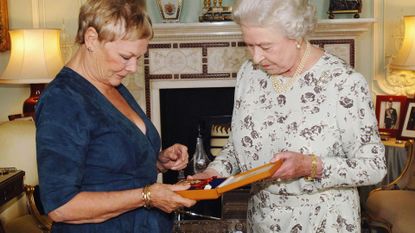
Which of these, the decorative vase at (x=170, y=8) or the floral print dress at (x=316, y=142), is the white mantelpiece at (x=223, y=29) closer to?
the decorative vase at (x=170, y=8)

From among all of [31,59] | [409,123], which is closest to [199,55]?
[31,59]

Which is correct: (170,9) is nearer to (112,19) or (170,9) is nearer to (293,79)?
(293,79)

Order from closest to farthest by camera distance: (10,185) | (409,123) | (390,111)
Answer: (10,185) → (409,123) → (390,111)

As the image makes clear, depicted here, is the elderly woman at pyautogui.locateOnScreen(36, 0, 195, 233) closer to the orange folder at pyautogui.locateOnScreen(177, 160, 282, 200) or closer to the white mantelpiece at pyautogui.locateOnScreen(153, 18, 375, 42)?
the orange folder at pyautogui.locateOnScreen(177, 160, 282, 200)

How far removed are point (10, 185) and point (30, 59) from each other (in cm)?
111

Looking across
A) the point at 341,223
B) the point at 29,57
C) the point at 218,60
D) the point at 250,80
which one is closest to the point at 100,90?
the point at 250,80

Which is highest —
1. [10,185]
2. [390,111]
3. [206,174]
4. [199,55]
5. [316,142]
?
[199,55]

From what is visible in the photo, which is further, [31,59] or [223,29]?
[223,29]

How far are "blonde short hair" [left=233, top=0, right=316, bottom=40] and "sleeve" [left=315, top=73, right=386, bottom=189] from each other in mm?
221

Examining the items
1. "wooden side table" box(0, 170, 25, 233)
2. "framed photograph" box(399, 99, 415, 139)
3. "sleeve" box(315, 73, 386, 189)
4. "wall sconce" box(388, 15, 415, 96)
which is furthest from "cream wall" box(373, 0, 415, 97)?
"sleeve" box(315, 73, 386, 189)

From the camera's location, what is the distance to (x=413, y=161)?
3.72 m

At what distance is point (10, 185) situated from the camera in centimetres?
305

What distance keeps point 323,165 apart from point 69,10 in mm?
3256

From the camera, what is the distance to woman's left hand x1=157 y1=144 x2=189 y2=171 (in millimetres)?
1979
